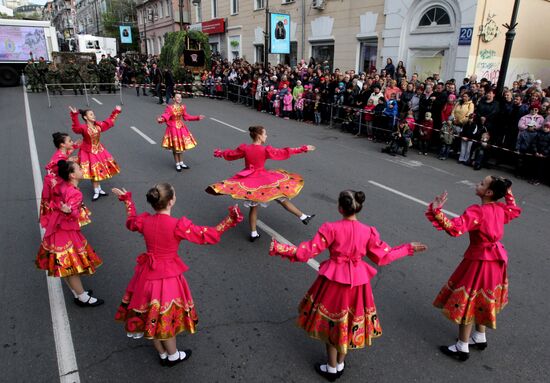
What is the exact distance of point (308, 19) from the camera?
23203 millimetres

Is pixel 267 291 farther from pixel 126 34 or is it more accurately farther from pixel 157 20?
pixel 126 34

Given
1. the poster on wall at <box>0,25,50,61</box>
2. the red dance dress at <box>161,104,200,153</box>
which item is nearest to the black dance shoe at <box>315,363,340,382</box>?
the red dance dress at <box>161,104,200,153</box>

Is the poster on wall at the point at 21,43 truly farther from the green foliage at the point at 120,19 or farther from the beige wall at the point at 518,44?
the green foliage at the point at 120,19

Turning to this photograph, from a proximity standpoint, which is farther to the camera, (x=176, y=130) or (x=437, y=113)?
(x=437, y=113)

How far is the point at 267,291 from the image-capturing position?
4875 millimetres

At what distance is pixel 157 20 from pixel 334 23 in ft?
117

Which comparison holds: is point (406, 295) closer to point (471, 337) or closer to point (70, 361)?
point (471, 337)

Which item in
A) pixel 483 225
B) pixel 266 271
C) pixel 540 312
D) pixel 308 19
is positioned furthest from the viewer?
pixel 308 19

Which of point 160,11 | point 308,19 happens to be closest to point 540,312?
point 308,19

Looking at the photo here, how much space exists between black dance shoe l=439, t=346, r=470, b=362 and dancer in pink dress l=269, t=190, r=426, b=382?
99 centimetres

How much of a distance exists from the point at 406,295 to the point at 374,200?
3.37 m

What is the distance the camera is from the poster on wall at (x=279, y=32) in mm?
21562

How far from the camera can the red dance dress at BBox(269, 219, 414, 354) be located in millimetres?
3154

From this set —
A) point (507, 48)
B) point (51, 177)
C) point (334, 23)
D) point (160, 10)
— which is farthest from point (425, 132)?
point (160, 10)
